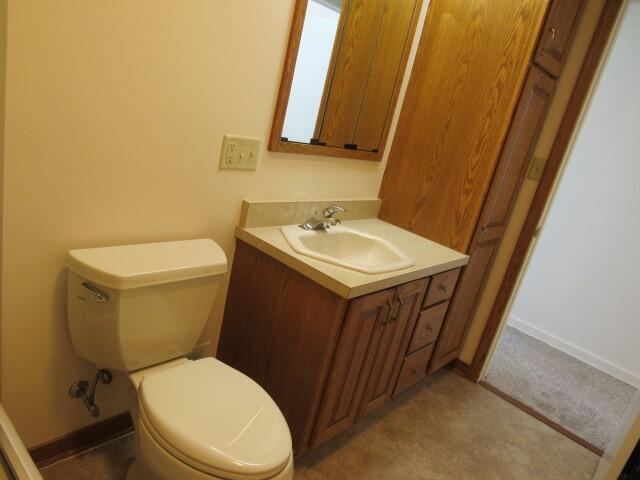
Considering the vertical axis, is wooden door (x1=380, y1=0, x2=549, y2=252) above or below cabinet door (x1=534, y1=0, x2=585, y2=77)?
below

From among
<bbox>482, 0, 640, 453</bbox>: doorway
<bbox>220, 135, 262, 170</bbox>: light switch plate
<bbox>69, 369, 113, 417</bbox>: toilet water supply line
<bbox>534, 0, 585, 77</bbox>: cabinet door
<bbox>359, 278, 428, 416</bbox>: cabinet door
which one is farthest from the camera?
<bbox>482, 0, 640, 453</bbox>: doorway

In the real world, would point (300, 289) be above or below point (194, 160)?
below

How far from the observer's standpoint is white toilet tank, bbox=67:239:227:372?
1.12m

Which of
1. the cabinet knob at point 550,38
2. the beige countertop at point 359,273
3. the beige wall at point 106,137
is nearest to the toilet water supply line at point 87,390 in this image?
the beige wall at point 106,137

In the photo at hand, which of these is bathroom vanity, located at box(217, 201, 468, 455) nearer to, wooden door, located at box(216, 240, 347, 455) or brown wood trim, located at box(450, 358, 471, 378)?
wooden door, located at box(216, 240, 347, 455)

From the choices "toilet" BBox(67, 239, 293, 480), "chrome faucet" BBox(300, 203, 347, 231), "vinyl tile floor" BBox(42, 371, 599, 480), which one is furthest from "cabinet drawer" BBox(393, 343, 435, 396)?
"toilet" BBox(67, 239, 293, 480)

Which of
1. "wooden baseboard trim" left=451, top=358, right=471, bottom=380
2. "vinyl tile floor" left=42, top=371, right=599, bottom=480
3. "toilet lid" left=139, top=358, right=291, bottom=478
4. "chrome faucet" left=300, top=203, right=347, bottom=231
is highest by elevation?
"chrome faucet" left=300, top=203, right=347, bottom=231

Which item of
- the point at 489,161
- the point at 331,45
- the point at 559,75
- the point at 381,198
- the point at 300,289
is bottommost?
the point at 300,289

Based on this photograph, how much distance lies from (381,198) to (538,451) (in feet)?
4.61

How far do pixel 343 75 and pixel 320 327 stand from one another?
999 mm

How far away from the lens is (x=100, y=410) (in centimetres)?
146

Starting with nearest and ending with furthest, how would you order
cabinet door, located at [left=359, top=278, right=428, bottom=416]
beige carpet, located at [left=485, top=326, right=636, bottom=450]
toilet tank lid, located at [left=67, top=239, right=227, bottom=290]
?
toilet tank lid, located at [left=67, top=239, right=227, bottom=290] < cabinet door, located at [left=359, top=278, right=428, bottom=416] < beige carpet, located at [left=485, top=326, right=636, bottom=450]

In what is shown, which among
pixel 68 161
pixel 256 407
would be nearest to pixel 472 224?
pixel 256 407

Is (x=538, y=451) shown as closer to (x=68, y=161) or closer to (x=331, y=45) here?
(x=331, y=45)
